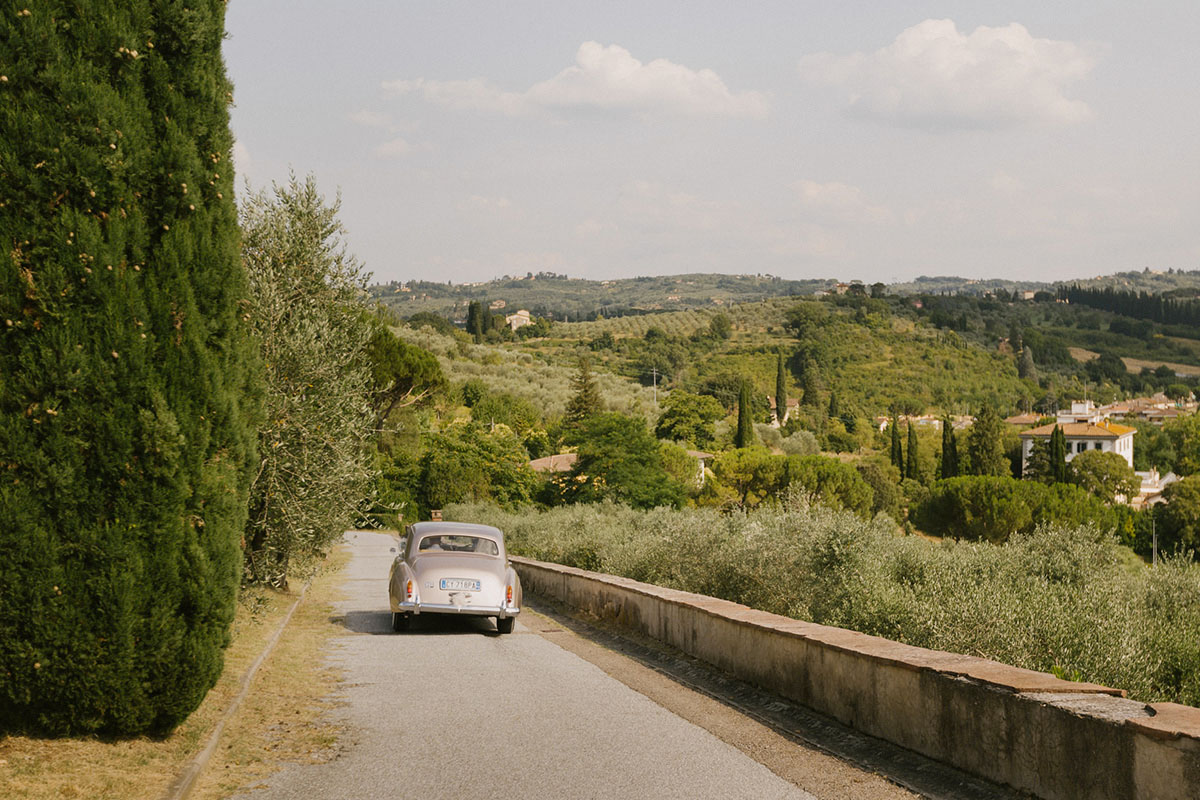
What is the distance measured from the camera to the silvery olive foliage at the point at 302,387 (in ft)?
44.0

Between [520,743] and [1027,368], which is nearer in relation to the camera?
[520,743]

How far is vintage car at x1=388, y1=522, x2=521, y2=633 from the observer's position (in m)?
13.6

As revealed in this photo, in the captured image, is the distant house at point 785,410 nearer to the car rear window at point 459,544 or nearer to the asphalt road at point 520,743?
the car rear window at point 459,544

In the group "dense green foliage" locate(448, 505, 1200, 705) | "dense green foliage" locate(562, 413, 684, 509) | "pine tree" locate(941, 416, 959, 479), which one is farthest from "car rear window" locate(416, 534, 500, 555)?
"pine tree" locate(941, 416, 959, 479)

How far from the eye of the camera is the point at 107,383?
19.5ft

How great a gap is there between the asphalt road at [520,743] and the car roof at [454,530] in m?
3.41

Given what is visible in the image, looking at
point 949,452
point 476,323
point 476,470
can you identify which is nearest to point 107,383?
point 476,470

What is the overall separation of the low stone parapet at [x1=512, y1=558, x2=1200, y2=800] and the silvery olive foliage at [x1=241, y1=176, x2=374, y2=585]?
254 inches

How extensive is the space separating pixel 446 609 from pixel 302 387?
3517 mm

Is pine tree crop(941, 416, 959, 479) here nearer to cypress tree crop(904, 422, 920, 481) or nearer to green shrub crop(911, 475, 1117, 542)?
cypress tree crop(904, 422, 920, 481)

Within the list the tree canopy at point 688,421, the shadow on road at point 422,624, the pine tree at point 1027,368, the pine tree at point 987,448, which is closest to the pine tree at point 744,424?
the tree canopy at point 688,421

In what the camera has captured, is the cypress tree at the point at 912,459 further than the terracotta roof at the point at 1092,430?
No

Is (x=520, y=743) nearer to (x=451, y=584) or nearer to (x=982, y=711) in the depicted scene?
(x=982, y=711)

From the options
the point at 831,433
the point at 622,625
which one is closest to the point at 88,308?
the point at 622,625
